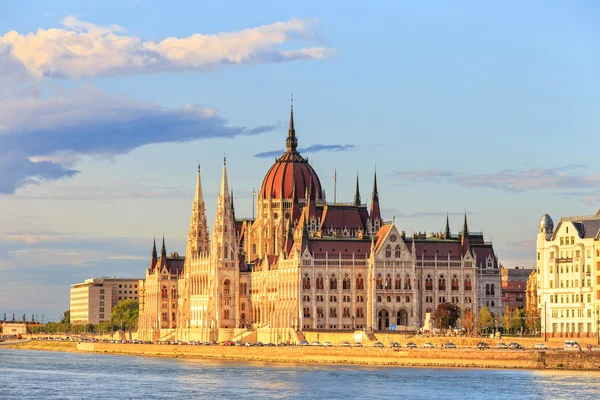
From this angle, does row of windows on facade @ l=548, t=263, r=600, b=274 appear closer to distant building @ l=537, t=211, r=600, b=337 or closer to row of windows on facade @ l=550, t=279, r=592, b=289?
distant building @ l=537, t=211, r=600, b=337

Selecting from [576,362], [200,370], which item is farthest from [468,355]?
[200,370]

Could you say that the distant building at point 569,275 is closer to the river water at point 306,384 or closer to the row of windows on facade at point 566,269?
the row of windows on facade at point 566,269

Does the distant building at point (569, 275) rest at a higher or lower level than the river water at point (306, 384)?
higher

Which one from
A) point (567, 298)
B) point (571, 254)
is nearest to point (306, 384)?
point (567, 298)

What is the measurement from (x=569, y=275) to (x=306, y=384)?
46.4 metres

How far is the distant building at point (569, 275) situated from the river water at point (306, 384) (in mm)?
23607

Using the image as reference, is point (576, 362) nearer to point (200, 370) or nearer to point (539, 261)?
point (539, 261)

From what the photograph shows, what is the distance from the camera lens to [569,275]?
18800 centimetres

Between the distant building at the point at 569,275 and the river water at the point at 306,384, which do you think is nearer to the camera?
the river water at the point at 306,384

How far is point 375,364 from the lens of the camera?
18475cm

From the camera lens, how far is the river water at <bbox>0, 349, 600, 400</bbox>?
142m

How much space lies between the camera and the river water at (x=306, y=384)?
141625mm

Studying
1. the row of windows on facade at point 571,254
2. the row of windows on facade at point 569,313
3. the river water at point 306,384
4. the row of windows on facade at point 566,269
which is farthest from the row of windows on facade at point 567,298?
the river water at point 306,384

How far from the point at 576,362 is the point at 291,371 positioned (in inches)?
1368
